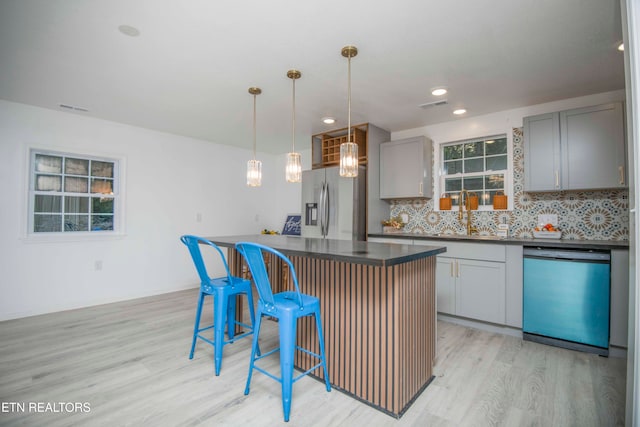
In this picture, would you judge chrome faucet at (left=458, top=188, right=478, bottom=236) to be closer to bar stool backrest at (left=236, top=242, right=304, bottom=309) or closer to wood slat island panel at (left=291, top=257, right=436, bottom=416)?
wood slat island panel at (left=291, top=257, right=436, bottom=416)

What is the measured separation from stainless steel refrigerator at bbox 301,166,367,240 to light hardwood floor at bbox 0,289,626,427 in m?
1.70

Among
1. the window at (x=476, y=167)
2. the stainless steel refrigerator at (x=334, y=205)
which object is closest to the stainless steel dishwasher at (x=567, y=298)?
the window at (x=476, y=167)

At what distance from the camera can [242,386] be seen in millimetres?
2193

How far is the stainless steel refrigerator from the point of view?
4.18 metres

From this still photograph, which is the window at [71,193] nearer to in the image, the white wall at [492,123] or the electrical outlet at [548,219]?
the white wall at [492,123]

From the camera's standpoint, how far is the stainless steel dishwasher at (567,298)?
107 inches

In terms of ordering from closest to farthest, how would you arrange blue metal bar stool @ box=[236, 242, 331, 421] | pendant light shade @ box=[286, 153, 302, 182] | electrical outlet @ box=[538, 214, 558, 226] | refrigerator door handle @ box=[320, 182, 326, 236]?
blue metal bar stool @ box=[236, 242, 331, 421] → pendant light shade @ box=[286, 153, 302, 182] → electrical outlet @ box=[538, 214, 558, 226] → refrigerator door handle @ box=[320, 182, 326, 236]

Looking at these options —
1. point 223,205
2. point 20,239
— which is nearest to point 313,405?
point 20,239

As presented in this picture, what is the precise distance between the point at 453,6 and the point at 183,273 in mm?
4920

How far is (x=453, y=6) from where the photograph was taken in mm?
1971

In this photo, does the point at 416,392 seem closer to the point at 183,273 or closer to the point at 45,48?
the point at 45,48

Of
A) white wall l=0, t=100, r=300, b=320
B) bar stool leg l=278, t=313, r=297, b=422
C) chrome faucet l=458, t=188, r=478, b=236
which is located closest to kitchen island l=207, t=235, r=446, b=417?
bar stool leg l=278, t=313, r=297, b=422

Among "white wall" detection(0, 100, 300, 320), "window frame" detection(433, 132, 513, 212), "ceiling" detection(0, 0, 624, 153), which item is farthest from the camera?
"window frame" detection(433, 132, 513, 212)

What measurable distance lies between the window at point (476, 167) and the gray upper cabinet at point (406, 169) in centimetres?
26
